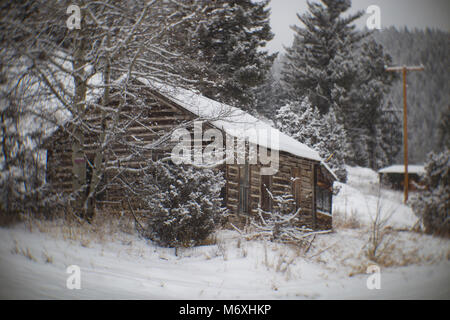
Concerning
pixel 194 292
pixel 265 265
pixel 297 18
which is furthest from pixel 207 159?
pixel 297 18

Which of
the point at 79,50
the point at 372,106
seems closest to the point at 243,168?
the point at 372,106

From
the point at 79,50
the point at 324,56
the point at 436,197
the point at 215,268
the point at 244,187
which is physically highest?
the point at 324,56

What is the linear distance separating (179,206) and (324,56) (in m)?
6.75

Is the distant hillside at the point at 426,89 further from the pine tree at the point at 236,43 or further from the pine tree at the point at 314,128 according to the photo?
the pine tree at the point at 236,43

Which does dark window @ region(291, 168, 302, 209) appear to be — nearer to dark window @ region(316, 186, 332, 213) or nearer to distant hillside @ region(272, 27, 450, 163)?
dark window @ region(316, 186, 332, 213)

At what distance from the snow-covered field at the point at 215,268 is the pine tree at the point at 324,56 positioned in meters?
4.11

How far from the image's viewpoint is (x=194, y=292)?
354 cm

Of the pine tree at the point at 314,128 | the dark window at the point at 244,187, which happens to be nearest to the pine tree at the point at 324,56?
the pine tree at the point at 314,128

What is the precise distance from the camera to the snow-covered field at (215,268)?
331cm

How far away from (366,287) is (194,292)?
281 cm

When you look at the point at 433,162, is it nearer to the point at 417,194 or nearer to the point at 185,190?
the point at 417,194

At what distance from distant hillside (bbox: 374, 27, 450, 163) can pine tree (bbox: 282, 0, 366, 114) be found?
8.67ft

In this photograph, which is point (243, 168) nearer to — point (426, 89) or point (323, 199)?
point (323, 199)

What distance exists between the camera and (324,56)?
7.86 m
